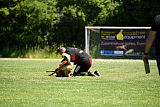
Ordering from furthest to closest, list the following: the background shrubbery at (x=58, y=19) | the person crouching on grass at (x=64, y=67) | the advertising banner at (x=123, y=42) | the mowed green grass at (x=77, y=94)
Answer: the background shrubbery at (x=58, y=19)
the advertising banner at (x=123, y=42)
the person crouching on grass at (x=64, y=67)
the mowed green grass at (x=77, y=94)

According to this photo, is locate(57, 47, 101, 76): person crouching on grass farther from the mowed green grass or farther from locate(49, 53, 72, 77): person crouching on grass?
the mowed green grass

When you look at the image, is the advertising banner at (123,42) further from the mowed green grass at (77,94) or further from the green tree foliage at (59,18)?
the mowed green grass at (77,94)

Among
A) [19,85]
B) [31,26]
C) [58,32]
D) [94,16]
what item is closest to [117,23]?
[94,16]

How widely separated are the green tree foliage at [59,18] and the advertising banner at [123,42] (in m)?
5.93

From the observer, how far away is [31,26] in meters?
36.1

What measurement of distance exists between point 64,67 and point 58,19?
884 inches

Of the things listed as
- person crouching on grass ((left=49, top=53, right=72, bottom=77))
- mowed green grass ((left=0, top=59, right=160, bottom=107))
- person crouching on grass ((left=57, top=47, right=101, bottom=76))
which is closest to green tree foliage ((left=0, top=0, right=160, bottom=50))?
person crouching on grass ((left=57, top=47, right=101, bottom=76))

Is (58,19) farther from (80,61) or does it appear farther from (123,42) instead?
(80,61)

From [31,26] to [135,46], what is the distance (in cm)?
1152

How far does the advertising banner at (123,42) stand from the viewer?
28703 millimetres

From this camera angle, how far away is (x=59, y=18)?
36.8m

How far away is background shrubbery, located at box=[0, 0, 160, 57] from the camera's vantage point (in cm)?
3522

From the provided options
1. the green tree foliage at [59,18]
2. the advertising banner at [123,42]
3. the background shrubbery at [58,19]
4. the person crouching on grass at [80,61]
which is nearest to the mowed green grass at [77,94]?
the person crouching on grass at [80,61]

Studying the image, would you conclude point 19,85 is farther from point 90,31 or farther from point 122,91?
point 90,31
